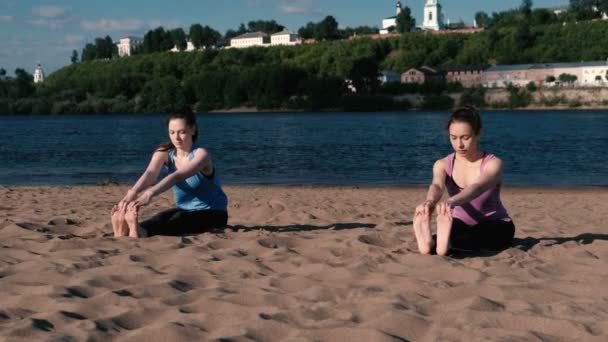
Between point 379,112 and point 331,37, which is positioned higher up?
point 331,37

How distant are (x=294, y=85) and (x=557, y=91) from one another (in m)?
39.6

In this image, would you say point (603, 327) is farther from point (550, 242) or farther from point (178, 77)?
point (178, 77)

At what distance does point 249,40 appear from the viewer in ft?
649

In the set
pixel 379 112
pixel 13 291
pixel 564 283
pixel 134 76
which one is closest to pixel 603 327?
pixel 564 283

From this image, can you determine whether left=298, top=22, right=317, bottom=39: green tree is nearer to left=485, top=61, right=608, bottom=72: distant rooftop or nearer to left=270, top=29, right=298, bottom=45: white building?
left=270, top=29, right=298, bottom=45: white building

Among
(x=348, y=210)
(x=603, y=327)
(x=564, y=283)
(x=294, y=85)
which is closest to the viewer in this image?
(x=603, y=327)

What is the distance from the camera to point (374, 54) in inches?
5763

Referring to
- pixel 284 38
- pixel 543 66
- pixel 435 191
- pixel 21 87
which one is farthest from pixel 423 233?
pixel 284 38

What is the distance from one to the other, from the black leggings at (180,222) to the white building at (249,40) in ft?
630

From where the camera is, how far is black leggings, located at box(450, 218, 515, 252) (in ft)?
18.7

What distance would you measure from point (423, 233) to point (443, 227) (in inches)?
6.9

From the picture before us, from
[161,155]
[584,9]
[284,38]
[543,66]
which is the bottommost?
[161,155]

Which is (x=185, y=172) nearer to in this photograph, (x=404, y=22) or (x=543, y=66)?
(x=543, y=66)

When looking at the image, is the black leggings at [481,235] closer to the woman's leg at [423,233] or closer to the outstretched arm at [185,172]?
the woman's leg at [423,233]
